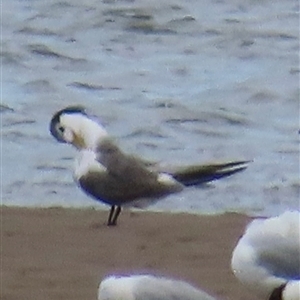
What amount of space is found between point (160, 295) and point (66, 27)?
859 centimetres

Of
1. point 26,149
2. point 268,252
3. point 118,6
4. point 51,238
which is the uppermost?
point 268,252

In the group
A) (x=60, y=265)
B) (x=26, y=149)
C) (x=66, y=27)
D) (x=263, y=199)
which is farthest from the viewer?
(x=66, y=27)

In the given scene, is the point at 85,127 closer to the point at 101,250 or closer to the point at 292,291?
the point at 101,250

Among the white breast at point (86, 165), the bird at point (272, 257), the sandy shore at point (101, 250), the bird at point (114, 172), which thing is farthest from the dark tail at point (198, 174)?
the bird at point (272, 257)

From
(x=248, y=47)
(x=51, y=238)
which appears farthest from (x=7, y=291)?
(x=248, y=47)

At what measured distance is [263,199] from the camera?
694 centimetres

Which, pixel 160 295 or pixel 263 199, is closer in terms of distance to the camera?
pixel 160 295

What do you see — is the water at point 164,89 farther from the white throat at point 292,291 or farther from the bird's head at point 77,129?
the white throat at point 292,291

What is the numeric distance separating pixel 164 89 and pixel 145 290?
6199 mm

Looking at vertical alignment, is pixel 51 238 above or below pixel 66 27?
above

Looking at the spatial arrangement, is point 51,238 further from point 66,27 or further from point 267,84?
point 66,27

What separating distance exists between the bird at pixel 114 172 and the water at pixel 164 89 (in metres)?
0.73

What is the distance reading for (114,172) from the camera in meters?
5.68

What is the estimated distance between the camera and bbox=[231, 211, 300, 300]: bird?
4391mm
